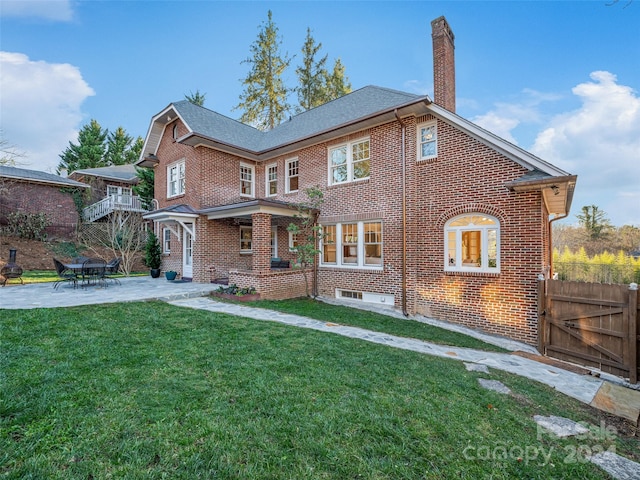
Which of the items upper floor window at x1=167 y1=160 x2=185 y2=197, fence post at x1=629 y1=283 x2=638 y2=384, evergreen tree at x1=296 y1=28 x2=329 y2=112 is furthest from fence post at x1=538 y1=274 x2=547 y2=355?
evergreen tree at x1=296 y1=28 x2=329 y2=112

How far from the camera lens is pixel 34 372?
11.8 ft

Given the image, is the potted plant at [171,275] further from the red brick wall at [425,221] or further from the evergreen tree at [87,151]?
the evergreen tree at [87,151]

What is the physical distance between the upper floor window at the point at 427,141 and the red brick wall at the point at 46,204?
2214 centimetres

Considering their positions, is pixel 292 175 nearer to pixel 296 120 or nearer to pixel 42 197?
pixel 296 120

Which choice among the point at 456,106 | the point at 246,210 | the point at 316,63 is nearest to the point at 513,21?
the point at 456,106

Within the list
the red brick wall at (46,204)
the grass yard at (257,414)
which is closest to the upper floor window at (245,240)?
the grass yard at (257,414)

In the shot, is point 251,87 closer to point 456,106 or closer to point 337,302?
point 456,106

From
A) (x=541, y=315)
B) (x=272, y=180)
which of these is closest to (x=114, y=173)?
(x=272, y=180)

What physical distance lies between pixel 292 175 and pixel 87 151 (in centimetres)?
3051

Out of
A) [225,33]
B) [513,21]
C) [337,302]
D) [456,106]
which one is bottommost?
[337,302]

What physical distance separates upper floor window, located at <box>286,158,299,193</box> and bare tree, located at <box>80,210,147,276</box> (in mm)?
9324

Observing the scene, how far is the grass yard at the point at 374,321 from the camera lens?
278 inches

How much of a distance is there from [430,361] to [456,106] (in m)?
9.72

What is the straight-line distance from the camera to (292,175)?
1309cm
